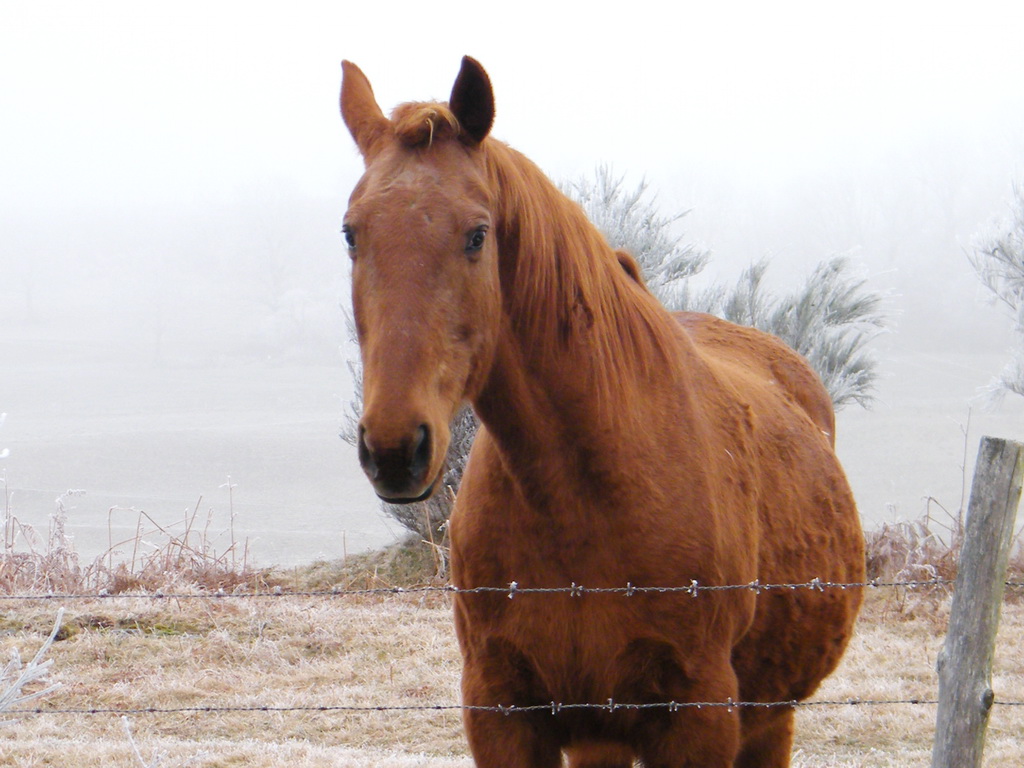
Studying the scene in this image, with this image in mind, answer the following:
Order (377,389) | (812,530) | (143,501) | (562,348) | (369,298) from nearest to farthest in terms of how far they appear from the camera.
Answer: (377,389)
(369,298)
(562,348)
(812,530)
(143,501)

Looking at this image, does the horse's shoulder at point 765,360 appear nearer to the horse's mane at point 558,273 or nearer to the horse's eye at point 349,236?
the horse's mane at point 558,273

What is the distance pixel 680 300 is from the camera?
943 cm

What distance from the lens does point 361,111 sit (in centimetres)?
233

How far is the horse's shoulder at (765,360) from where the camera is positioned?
383cm

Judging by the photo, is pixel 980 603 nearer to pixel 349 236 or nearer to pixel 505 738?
pixel 505 738

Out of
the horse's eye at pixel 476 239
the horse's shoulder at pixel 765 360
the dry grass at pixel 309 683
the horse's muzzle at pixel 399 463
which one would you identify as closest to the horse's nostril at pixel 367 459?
the horse's muzzle at pixel 399 463

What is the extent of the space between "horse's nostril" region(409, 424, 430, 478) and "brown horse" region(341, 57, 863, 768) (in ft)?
0.09

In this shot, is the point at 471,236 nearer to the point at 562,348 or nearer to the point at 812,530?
the point at 562,348

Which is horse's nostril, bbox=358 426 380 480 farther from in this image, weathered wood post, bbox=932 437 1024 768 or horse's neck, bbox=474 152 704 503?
weathered wood post, bbox=932 437 1024 768

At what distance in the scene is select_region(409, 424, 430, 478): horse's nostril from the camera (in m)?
1.76

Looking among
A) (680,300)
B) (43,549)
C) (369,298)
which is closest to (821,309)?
(680,300)

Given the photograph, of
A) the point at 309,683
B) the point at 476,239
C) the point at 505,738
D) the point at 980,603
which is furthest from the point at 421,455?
the point at 309,683

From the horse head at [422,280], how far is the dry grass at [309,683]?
2992 mm

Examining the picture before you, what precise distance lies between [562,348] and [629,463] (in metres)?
0.32
